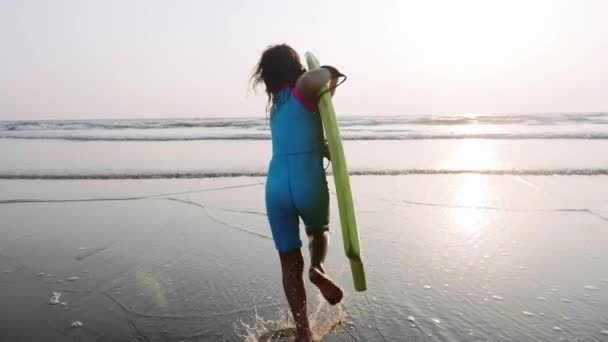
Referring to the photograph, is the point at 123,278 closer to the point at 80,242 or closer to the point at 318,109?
the point at 80,242

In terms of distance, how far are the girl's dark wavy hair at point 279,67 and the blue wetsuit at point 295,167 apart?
0.06 m

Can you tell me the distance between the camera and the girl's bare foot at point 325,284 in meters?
2.57

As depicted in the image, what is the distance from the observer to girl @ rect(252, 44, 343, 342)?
2.58 m

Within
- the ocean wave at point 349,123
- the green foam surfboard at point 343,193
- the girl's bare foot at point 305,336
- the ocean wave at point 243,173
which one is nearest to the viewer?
the green foam surfboard at point 343,193

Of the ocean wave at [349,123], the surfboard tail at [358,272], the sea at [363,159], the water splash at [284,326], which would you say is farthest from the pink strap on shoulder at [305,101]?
the ocean wave at [349,123]

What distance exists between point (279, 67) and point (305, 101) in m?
0.26

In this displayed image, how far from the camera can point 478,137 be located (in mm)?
18641

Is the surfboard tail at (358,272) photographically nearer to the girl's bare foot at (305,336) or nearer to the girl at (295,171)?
the girl at (295,171)

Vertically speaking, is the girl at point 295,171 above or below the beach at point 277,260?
above

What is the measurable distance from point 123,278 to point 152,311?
2.54 ft

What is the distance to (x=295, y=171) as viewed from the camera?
2.59 metres

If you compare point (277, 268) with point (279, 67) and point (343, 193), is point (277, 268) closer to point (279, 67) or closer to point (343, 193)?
point (343, 193)

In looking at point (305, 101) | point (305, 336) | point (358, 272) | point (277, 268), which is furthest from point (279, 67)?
point (277, 268)

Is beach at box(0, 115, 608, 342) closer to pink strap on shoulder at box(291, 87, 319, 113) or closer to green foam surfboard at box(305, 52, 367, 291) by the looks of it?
green foam surfboard at box(305, 52, 367, 291)
